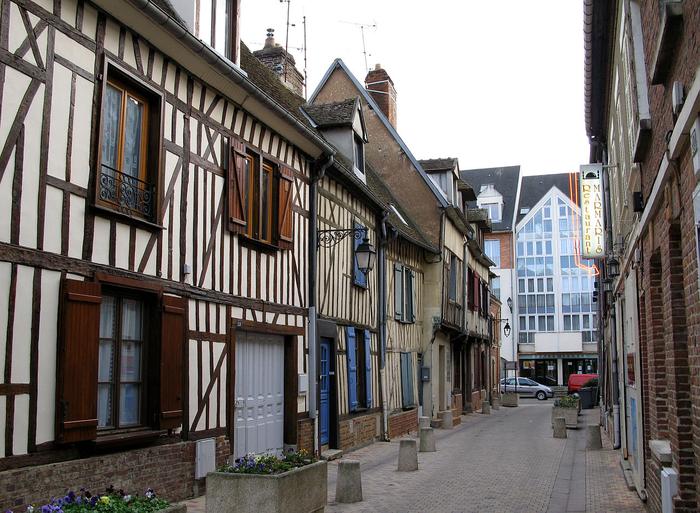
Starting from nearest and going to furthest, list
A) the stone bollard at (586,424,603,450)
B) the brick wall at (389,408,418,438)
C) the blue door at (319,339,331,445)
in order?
the blue door at (319,339,331,445), the stone bollard at (586,424,603,450), the brick wall at (389,408,418,438)

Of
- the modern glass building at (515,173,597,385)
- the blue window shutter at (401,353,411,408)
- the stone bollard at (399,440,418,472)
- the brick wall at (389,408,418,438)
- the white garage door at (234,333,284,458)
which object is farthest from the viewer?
the modern glass building at (515,173,597,385)

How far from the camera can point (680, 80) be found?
4625mm

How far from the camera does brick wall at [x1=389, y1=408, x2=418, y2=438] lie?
17344mm

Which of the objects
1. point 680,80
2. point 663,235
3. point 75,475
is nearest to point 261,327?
point 75,475

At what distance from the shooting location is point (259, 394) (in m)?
10.8

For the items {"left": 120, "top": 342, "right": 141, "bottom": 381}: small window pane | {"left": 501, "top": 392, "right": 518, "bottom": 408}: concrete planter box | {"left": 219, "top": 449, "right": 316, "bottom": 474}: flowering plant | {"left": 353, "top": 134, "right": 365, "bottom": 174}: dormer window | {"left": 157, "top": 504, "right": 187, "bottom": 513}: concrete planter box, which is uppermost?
{"left": 353, "top": 134, "right": 365, "bottom": 174}: dormer window

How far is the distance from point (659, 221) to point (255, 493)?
4.34 m

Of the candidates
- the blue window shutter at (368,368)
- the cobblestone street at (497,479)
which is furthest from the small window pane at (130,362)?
the blue window shutter at (368,368)

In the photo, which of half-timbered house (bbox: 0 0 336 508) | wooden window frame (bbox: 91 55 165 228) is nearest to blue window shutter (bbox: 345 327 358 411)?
half-timbered house (bbox: 0 0 336 508)

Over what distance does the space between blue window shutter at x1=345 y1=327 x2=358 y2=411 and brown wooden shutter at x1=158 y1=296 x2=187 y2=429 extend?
636cm

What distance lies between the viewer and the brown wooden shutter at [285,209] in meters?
11.2

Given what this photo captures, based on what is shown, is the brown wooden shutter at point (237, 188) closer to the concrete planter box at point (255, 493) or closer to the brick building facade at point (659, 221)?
the concrete planter box at point (255, 493)

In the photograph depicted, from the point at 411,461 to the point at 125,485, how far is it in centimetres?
566

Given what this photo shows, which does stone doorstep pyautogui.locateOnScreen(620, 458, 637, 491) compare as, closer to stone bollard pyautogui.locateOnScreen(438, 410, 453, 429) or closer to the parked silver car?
stone bollard pyautogui.locateOnScreen(438, 410, 453, 429)
